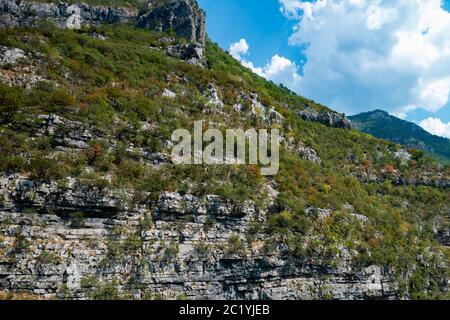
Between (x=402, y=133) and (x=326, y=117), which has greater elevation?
(x=402, y=133)

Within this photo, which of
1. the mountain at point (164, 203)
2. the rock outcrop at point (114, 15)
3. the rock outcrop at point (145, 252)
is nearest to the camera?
the rock outcrop at point (145, 252)

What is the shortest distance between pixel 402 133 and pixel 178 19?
378 feet

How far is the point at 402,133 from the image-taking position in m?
150

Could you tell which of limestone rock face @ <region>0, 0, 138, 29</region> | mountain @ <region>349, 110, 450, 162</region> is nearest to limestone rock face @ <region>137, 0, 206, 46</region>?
limestone rock face @ <region>0, 0, 138, 29</region>

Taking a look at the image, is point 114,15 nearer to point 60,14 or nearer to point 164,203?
point 60,14

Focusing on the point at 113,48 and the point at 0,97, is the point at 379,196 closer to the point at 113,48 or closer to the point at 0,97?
the point at 113,48

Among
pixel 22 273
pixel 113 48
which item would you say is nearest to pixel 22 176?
pixel 22 273

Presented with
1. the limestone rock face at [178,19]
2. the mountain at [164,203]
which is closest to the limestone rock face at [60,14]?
the limestone rock face at [178,19]

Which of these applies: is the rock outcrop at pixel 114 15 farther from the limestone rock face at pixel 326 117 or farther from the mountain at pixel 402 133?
the mountain at pixel 402 133

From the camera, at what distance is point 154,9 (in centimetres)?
7256

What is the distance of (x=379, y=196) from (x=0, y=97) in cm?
4811

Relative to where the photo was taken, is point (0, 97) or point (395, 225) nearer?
point (0, 97)

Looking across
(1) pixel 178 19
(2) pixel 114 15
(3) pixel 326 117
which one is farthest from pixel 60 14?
(3) pixel 326 117

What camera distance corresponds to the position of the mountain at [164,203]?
85.8 ft
